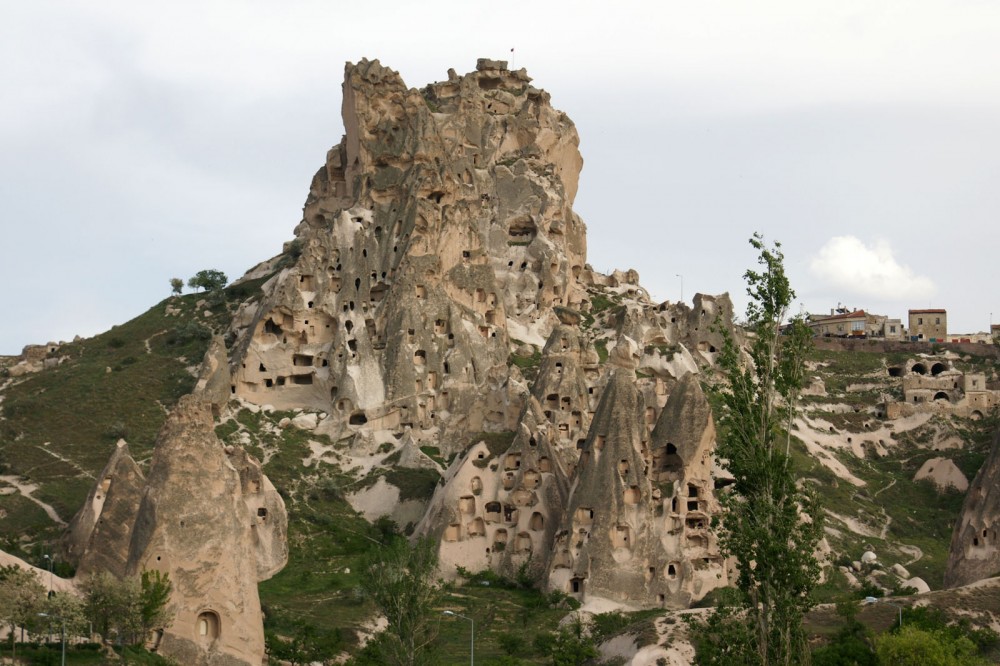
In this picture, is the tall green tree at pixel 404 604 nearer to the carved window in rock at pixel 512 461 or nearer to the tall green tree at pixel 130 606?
the tall green tree at pixel 130 606

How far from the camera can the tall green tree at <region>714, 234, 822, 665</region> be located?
45.9m

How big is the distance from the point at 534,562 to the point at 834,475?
29292 mm

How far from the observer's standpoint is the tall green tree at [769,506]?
45.9 metres

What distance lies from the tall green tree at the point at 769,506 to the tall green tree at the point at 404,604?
15.1m

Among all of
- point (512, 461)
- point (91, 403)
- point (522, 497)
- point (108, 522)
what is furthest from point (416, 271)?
point (108, 522)

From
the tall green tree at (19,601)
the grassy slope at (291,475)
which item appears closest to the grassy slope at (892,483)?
the grassy slope at (291,475)

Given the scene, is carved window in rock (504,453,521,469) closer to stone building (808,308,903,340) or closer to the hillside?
the hillside

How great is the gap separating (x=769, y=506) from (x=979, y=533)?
1056 inches

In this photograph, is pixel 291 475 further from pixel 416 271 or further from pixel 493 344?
pixel 416 271

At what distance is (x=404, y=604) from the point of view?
2312 inches

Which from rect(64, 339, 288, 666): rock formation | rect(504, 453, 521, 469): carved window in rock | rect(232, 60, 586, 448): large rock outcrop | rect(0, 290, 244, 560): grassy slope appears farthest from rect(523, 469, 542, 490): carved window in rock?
rect(64, 339, 288, 666): rock formation

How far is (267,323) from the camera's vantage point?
10069 cm

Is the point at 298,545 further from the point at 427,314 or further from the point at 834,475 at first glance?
the point at 834,475

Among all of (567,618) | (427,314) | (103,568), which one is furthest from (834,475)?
(103,568)
